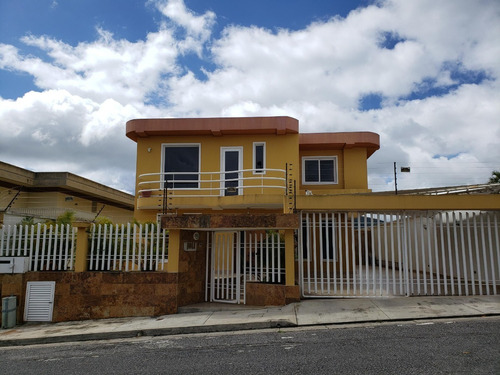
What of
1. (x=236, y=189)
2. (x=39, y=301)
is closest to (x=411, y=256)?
(x=236, y=189)

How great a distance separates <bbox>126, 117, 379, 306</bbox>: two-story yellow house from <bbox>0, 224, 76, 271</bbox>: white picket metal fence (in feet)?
8.48

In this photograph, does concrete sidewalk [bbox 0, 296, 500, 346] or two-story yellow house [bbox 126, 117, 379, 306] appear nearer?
concrete sidewalk [bbox 0, 296, 500, 346]

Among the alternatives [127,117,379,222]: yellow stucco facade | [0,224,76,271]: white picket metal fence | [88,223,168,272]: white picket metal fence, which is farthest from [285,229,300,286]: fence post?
[0,224,76,271]: white picket metal fence

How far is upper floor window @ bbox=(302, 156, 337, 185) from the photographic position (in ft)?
55.1

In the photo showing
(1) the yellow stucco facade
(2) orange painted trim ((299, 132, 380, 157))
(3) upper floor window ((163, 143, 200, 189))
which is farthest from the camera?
(2) orange painted trim ((299, 132, 380, 157))

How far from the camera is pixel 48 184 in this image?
22250mm

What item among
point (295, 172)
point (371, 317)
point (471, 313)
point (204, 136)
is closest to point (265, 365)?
point (371, 317)

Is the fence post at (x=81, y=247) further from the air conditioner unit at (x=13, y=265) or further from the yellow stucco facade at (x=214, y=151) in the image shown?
the yellow stucco facade at (x=214, y=151)

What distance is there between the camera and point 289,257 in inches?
374

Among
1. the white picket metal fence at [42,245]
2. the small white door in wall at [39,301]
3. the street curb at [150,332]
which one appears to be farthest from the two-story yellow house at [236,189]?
the small white door in wall at [39,301]

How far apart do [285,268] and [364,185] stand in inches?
327

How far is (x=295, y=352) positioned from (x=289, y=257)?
142 inches

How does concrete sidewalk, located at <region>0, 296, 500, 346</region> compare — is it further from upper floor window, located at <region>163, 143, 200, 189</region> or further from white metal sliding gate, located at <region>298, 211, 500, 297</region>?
upper floor window, located at <region>163, 143, 200, 189</region>

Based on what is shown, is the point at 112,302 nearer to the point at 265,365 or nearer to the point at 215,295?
the point at 215,295
